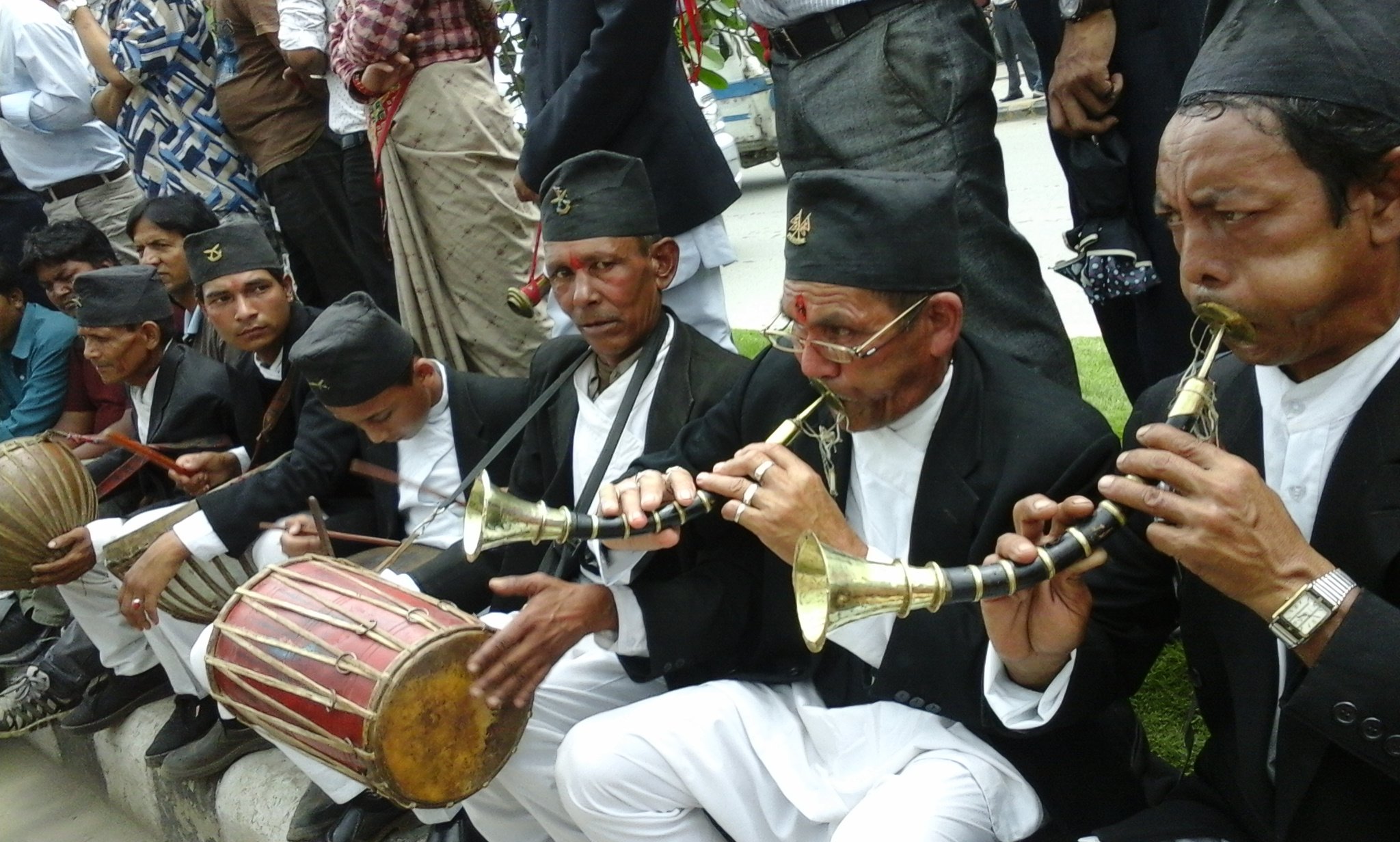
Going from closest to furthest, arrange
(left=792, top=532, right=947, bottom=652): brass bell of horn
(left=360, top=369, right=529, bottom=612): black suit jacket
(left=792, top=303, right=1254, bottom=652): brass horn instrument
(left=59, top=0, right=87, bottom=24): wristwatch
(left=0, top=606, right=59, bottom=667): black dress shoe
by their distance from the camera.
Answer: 1. (left=792, top=303, right=1254, bottom=652): brass horn instrument
2. (left=792, top=532, right=947, bottom=652): brass bell of horn
3. (left=360, top=369, right=529, bottom=612): black suit jacket
4. (left=0, top=606, right=59, bottom=667): black dress shoe
5. (left=59, top=0, right=87, bottom=24): wristwatch

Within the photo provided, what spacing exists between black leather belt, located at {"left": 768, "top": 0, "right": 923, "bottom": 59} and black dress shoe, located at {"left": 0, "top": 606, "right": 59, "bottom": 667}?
14.5ft

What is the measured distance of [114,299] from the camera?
5.02 m

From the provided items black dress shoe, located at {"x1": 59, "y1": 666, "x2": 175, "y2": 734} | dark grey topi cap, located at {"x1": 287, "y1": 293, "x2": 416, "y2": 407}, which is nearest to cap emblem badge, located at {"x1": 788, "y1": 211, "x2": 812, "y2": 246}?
dark grey topi cap, located at {"x1": 287, "y1": 293, "x2": 416, "y2": 407}

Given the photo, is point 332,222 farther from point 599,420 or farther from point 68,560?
point 599,420

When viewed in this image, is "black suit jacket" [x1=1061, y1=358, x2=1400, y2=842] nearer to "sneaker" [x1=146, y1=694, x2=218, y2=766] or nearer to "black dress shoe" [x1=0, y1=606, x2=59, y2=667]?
"sneaker" [x1=146, y1=694, x2=218, y2=766]

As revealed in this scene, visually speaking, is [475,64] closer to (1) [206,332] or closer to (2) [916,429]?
(1) [206,332]

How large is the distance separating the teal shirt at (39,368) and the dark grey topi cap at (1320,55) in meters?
5.11

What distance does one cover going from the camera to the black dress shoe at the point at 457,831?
3.60 metres

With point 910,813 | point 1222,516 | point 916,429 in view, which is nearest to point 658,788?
point 910,813

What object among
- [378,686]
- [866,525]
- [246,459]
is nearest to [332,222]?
[246,459]

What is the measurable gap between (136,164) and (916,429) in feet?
16.0

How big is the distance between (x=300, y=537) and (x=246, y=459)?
37.1 inches

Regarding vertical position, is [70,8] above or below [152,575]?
above

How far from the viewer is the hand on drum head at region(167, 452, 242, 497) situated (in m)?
4.76
